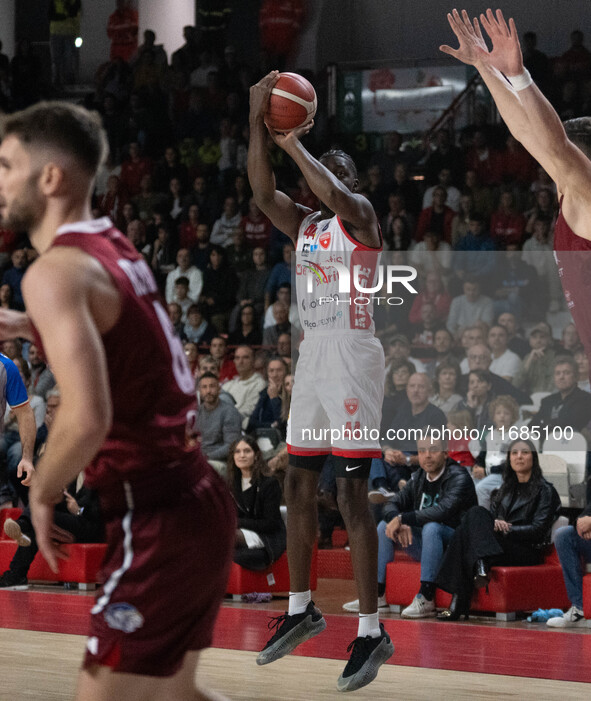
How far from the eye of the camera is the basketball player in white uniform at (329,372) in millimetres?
4461

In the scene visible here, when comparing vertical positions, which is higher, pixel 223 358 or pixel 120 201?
pixel 120 201

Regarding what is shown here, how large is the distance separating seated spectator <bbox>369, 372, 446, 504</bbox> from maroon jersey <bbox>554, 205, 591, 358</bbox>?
405 centimetres

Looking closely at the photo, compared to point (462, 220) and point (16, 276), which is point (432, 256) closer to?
point (462, 220)

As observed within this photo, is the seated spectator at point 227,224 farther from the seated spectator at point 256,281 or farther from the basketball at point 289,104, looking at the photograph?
the basketball at point 289,104

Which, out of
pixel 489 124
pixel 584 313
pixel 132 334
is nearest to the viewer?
pixel 132 334

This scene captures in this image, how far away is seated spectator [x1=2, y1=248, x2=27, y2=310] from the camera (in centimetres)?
1199

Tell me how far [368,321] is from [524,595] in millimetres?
2815

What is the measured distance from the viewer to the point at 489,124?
12289 millimetres

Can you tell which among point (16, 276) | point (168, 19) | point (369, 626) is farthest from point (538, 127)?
point (168, 19)

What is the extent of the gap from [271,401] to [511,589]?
3.06 m

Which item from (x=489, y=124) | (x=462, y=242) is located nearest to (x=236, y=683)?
(x=462, y=242)

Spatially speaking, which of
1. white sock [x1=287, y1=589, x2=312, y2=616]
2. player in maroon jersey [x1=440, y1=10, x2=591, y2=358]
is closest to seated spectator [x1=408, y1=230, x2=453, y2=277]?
white sock [x1=287, y1=589, x2=312, y2=616]

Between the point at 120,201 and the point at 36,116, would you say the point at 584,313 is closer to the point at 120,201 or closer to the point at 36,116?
the point at 36,116

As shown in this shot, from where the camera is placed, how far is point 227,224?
12281 mm
